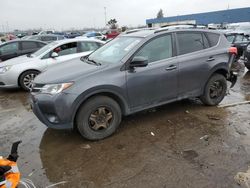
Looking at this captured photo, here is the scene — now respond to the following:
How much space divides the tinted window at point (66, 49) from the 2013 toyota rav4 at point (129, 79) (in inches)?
125

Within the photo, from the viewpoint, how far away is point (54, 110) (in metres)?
3.90

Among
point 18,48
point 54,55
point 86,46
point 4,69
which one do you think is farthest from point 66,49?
point 18,48

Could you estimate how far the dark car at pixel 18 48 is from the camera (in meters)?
10.4

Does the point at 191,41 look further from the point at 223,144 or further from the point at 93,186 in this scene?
the point at 93,186

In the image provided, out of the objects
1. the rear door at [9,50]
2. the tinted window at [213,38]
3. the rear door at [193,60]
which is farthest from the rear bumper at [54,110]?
the rear door at [9,50]

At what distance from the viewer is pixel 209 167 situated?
3408 mm

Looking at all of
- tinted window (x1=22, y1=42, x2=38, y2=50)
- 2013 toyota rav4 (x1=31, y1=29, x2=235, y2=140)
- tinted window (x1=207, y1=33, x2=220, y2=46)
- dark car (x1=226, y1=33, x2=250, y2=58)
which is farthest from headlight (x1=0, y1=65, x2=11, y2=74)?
dark car (x1=226, y1=33, x2=250, y2=58)

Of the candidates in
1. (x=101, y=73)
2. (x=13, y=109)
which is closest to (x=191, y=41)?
(x=101, y=73)

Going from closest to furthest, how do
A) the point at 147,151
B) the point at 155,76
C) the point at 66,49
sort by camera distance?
the point at 147,151, the point at 155,76, the point at 66,49

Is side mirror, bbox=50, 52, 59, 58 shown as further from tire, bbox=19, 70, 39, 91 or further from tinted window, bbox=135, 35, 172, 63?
tinted window, bbox=135, 35, 172, 63

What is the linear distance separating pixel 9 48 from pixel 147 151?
8799mm

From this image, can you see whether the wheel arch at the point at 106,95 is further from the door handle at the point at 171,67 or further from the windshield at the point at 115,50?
the door handle at the point at 171,67

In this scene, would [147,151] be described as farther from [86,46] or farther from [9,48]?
[9,48]

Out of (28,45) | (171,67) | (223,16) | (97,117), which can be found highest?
(223,16)
